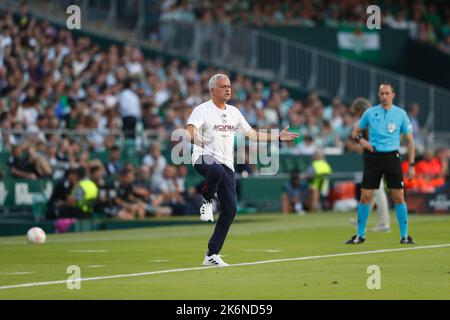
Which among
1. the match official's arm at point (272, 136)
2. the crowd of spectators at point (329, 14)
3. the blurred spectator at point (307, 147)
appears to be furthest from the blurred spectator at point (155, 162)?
the match official's arm at point (272, 136)

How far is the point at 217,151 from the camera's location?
1566 centimetres

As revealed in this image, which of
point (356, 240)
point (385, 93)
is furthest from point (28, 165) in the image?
point (385, 93)

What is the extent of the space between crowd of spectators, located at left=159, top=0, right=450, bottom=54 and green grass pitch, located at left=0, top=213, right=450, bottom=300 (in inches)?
699

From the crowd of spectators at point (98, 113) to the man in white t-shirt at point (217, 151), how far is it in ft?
40.0

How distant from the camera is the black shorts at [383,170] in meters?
20.1

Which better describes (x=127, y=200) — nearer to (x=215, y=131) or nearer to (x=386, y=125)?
(x=386, y=125)

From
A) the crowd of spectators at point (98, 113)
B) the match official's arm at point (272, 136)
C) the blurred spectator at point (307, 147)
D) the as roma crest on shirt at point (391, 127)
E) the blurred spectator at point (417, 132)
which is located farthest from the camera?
the blurred spectator at point (417, 132)

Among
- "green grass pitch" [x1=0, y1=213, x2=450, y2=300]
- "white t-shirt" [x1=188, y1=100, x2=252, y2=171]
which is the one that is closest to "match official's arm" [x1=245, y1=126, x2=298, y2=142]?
"white t-shirt" [x1=188, y1=100, x2=252, y2=171]

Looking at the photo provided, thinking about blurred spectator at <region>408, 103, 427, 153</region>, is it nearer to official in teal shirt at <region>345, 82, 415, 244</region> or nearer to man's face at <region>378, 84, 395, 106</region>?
official in teal shirt at <region>345, 82, 415, 244</region>

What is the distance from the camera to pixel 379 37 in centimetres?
4488

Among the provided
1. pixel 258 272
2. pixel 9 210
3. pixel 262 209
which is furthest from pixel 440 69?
pixel 258 272

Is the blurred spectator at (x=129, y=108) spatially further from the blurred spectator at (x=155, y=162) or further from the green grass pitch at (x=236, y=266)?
the green grass pitch at (x=236, y=266)

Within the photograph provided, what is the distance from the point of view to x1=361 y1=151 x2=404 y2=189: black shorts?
20062 millimetres
